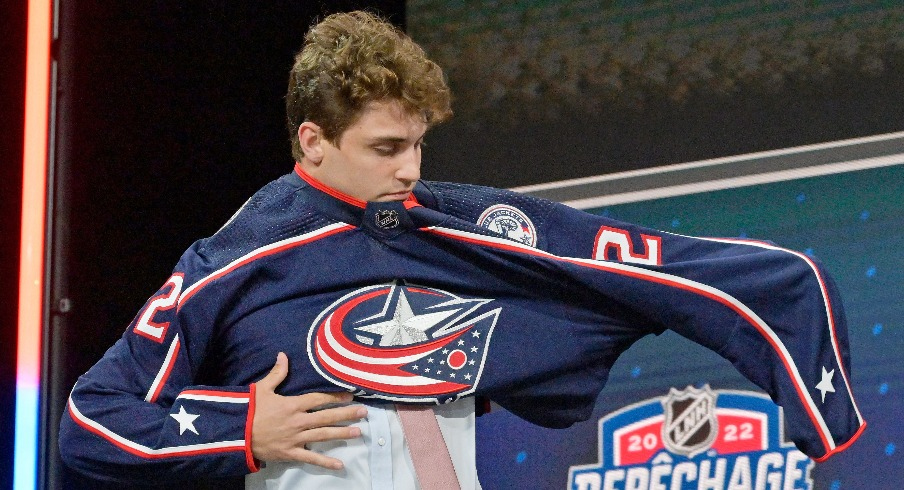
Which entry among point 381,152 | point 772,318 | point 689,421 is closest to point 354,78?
point 381,152

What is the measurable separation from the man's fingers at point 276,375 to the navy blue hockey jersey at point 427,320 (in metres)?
0.02

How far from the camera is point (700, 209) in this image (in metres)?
2.04

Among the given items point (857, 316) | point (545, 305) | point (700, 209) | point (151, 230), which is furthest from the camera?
point (151, 230)

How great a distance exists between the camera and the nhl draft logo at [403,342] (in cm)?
146

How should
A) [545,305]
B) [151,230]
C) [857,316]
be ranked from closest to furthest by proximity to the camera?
[545,305] < [857,316] < [151,230]

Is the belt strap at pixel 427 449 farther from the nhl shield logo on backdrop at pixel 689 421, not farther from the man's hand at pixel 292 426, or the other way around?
the nhl shield logo on backdrop at pixel 689 421

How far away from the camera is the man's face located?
1437mm

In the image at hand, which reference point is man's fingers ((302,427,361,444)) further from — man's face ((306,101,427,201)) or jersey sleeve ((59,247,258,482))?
man's face ((306,101,427,201))

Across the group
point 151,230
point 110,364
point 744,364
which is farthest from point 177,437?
point 151,230

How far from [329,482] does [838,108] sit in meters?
1.02

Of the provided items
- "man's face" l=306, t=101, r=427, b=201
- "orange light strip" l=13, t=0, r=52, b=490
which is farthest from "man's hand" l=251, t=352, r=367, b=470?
"orange light strip" l=13, t=0, r=52, b=490

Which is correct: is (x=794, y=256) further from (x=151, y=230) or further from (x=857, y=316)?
(x=151, y=230)

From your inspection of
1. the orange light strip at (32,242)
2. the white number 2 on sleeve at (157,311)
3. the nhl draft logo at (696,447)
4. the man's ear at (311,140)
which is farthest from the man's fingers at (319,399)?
the orange light strip at (32,242)

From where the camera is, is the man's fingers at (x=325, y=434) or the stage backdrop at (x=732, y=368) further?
the stage backdrop at (x=732, y=368)
